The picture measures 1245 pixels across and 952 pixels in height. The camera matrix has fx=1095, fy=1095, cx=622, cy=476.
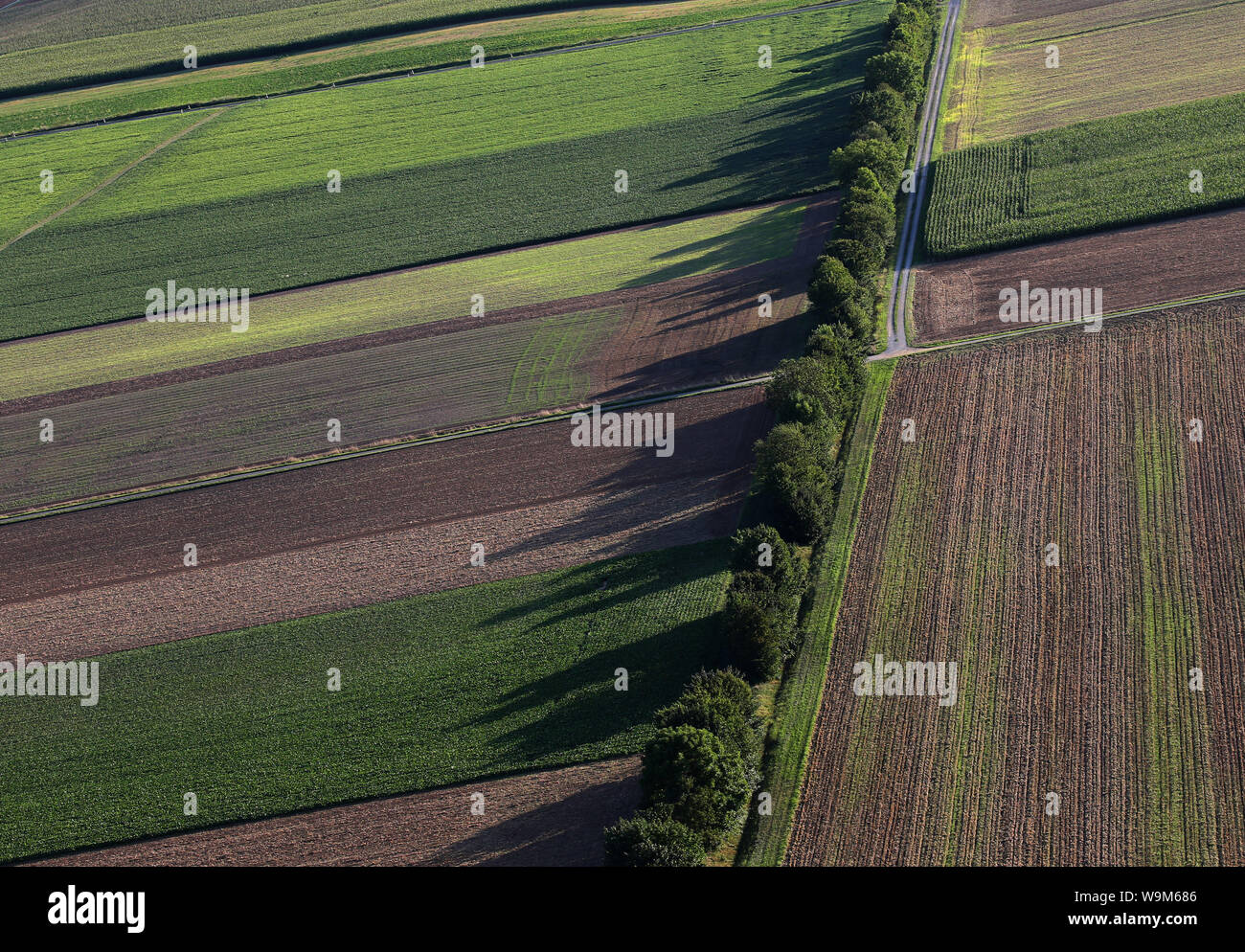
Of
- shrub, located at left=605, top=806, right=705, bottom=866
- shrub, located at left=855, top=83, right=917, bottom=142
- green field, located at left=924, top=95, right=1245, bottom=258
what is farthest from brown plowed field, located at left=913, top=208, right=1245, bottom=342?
shrub, located at left=605, top=806, right=705, bottom=866

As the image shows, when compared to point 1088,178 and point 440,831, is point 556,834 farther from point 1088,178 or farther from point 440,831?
point 1088,178

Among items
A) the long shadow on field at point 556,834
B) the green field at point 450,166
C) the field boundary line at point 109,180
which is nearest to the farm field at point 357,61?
the green field at point 450,166

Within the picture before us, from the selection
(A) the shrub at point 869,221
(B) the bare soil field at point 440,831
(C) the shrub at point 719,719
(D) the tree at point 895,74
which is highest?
(D) the tree at point 895,74

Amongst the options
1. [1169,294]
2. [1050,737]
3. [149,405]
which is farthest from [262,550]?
[1169,294]

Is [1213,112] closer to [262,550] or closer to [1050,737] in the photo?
[1050,737]

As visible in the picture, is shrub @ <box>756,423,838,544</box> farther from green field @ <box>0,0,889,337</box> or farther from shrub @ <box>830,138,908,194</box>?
green field @ <box>0,0,889,337</box>

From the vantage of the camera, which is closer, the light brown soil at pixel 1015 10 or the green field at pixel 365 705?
the green field at pixel 365 705

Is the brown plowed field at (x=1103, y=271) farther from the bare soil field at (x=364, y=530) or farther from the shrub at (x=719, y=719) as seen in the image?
the shrub at (x=719, y=719)
